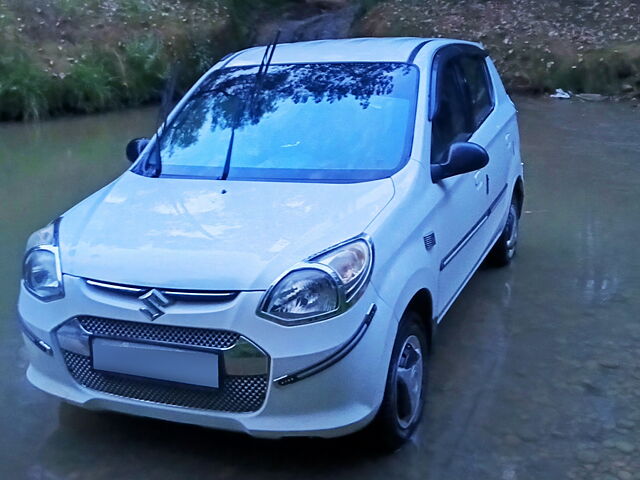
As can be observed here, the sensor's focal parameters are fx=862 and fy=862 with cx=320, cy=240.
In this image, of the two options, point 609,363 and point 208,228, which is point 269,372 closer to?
point 208,228

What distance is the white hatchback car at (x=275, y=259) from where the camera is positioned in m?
3.26

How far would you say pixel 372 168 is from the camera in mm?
4172

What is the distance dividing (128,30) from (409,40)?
12.1m

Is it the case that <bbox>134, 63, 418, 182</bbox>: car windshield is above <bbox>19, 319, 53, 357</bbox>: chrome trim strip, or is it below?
above

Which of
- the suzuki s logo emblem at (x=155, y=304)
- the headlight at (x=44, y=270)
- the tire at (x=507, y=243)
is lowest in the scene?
the tire at (x=507, y=243)

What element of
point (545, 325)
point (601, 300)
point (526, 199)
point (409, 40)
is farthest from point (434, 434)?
point (526, 199)

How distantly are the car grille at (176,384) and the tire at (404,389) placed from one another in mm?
564

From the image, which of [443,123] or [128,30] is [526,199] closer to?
[443,123]

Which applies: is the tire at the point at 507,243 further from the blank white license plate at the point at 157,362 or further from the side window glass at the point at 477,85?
the blank white license plate at the point at 157,362

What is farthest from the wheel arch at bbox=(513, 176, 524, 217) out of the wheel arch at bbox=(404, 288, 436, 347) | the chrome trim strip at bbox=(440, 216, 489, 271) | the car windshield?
the wheel arch at bbox=(404, 288, 436, 347)

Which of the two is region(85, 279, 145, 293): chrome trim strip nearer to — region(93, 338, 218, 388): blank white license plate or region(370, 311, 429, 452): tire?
region(93, 338, 218, 388): blank white license plate

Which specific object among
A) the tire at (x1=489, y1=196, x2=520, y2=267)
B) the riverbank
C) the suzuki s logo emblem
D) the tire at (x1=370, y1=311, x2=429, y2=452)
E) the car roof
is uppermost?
the car roof

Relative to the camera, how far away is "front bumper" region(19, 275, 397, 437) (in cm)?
321

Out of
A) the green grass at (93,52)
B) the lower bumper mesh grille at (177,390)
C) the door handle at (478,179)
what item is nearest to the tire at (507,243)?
the door handle at (478,179)
